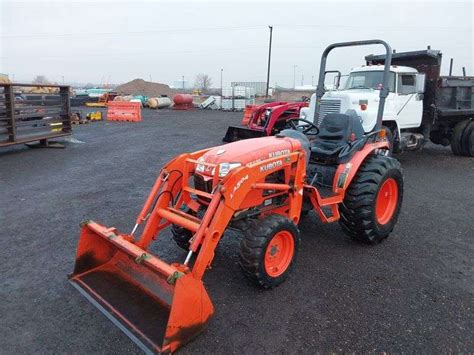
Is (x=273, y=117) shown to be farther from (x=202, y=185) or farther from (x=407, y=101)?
(x=202, y=185)

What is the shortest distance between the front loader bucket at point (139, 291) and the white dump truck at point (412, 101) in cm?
671

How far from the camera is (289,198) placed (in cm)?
390

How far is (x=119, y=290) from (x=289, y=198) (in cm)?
180

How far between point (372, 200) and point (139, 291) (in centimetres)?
262

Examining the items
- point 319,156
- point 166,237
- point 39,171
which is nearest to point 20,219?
point 166,237

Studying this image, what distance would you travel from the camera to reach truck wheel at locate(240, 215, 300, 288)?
3.26m

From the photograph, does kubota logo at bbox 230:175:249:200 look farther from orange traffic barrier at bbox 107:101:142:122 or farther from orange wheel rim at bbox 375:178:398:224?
orange traffic barrier at bbox 107:101:142:122

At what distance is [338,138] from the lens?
481 cm

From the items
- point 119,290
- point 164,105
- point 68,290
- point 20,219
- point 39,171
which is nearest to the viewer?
point 119,290

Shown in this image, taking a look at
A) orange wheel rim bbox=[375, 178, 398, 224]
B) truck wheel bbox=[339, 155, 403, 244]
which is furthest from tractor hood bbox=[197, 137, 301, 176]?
orange wheel rim bbox=[375, 178, 398, 224]

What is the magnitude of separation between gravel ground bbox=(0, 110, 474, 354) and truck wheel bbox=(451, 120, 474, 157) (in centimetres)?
476

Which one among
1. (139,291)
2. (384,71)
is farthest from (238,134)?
(139,291)

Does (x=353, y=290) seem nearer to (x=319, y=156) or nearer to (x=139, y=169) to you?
(x=319, y=156)

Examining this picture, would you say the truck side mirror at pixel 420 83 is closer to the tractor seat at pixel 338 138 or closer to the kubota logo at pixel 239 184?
the tractor seat at pixel 338 138
